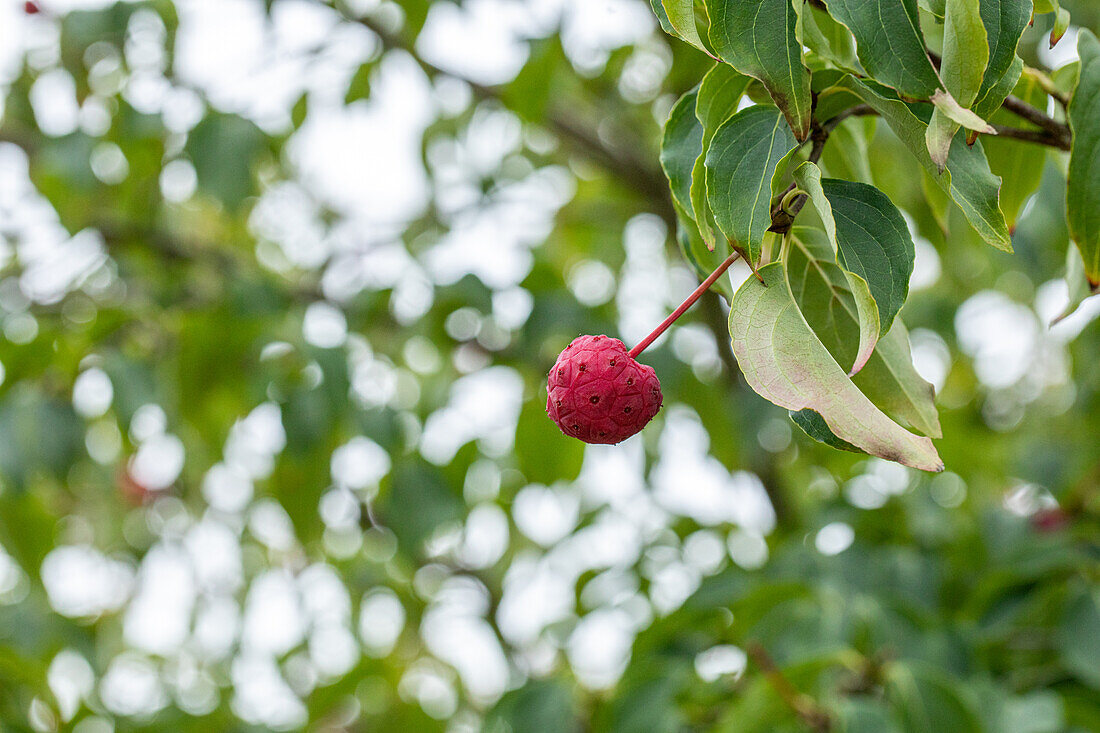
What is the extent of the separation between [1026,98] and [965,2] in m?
0.30

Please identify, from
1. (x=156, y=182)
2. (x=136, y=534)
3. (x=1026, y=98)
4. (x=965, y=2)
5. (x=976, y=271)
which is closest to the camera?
(x=965, y=2)

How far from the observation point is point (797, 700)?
1.02 metres

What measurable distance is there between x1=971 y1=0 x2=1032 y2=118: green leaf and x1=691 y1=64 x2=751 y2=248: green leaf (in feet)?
0.36

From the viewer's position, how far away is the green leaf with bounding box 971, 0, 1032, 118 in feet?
1.35

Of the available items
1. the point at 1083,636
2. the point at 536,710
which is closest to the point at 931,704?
the point at 1083,636

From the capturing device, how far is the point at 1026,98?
65 centimetres

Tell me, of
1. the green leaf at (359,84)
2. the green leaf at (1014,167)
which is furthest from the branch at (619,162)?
the green leaf at (1014,167)

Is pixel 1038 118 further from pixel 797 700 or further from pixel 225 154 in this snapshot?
pixel 225 154

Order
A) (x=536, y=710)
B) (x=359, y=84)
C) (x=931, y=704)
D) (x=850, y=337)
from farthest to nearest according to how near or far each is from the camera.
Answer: (x=359, y=84)
(x=536, y=710)
(x=931, y=704)
(x=850, y=337)

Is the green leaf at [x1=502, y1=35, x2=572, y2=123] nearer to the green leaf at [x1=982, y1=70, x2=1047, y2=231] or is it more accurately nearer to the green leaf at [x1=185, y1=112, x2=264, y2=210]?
the green leaf at [x1=185, y1=112, x2=264, y2=210]

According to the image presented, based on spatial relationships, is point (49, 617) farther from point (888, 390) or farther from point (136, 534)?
point (888, 390)

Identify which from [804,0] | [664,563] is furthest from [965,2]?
[664,563]

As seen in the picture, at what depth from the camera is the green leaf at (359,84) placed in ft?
5.11

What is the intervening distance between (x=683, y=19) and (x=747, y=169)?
77mm
